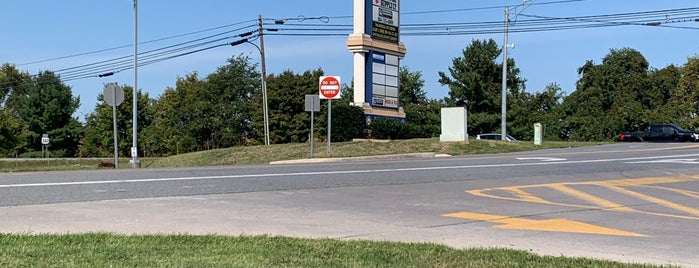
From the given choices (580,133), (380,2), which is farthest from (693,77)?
(380,2)

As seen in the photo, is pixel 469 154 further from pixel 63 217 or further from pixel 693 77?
pixel 693 77

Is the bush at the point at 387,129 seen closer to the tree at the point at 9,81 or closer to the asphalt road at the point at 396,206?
the asphalt road at the point at 396,206

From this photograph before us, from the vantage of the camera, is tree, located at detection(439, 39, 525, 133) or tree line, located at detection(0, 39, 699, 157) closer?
tree line, located at detection(0, 39, 699, 157)

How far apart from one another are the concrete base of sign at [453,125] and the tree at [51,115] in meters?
49.7

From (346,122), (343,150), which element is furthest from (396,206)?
(346,122)

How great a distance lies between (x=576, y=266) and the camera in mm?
5590

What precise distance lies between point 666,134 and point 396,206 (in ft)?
140

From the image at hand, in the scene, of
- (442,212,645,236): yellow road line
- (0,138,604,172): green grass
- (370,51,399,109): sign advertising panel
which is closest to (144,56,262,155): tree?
(370,51,399,109): sign advertising panel

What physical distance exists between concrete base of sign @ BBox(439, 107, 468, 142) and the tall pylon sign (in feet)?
35.8

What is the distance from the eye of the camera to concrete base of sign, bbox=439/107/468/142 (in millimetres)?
28766

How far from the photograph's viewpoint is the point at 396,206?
10266 mm

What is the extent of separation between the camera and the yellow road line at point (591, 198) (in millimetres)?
10438

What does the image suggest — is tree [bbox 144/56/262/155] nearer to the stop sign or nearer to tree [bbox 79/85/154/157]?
tree [bbox 79/85/154/157]

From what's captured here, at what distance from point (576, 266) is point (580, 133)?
242 feet
